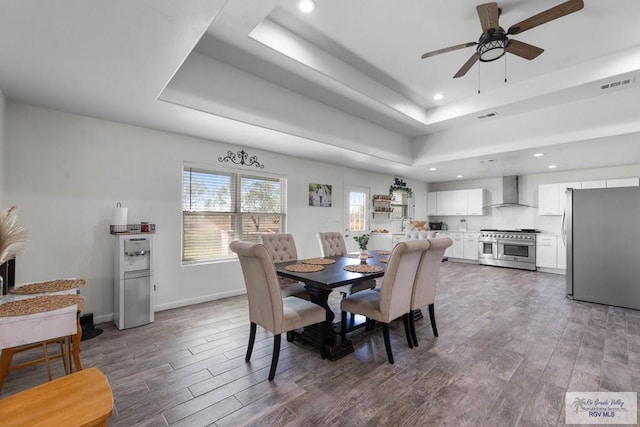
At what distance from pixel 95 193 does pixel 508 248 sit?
320 inches

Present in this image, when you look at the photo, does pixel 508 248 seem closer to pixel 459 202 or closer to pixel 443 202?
pixel 459 202

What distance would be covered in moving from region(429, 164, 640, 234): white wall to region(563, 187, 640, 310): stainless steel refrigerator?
2.81 metres

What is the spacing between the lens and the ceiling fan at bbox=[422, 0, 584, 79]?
207 cm

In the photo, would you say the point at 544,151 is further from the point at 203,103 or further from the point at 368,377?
the point at 203,103

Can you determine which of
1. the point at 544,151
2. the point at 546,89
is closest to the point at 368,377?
the point at 546,89

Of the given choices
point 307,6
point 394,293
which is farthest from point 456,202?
point 307,6

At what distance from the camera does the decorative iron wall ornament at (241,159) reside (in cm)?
433

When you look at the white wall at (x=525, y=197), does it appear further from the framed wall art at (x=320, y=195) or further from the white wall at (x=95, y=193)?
the white wall at (x=95, y=193)

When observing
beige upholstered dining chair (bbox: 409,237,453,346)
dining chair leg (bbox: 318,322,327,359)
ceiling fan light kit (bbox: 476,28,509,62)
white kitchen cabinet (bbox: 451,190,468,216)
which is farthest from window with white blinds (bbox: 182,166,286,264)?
white kitchen cabinet (bbox: 451,190,468,216)

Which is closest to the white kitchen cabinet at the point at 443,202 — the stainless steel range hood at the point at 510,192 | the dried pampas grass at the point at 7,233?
the stainless steel range hood at the point at 510,192

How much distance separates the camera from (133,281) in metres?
3.21

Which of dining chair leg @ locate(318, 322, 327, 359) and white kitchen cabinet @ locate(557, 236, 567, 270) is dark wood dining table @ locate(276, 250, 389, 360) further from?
white kitchen cabinet @ locate(557, 236, 567, 270)

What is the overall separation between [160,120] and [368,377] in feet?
11.3

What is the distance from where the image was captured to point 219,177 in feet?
14.3
